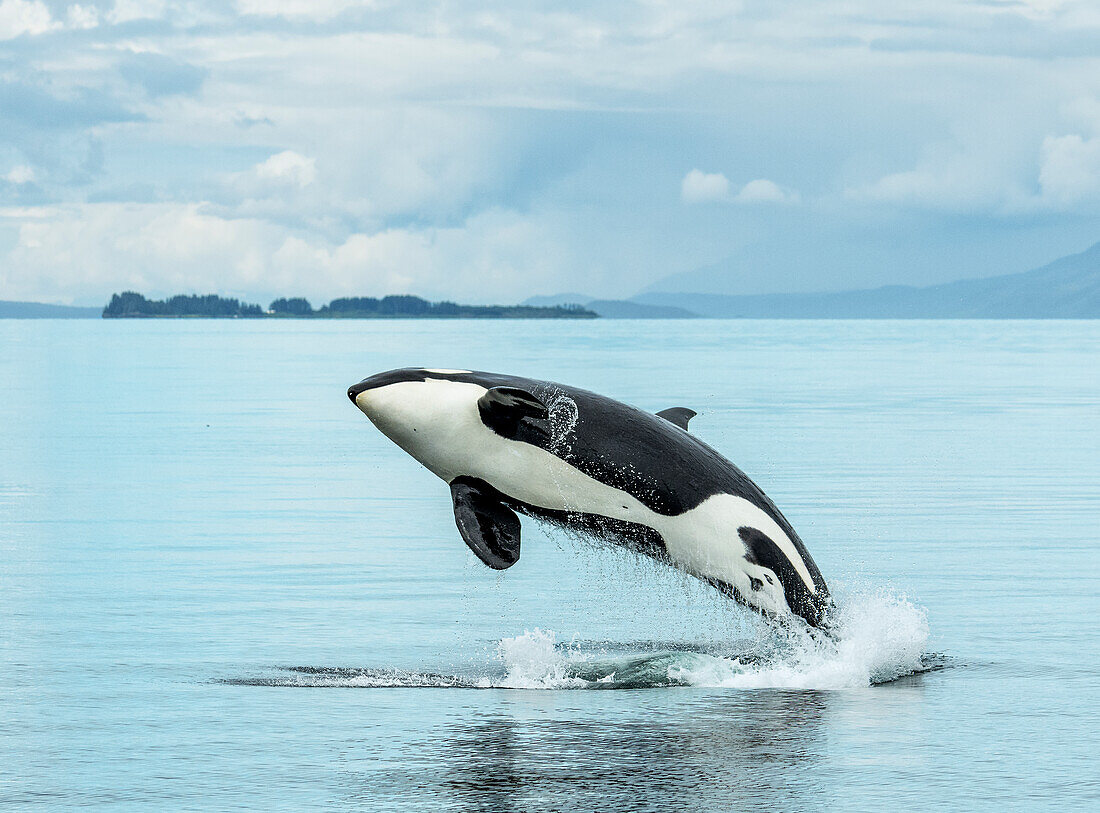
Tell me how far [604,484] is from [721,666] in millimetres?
2366

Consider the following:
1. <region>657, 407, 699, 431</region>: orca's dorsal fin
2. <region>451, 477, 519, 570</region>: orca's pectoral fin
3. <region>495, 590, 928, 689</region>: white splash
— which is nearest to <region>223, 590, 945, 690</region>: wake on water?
<region>495, 590, 928, 689</region>: white splash

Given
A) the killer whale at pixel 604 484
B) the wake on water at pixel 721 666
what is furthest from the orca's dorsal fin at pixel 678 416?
the wake on water at pixel 721 666

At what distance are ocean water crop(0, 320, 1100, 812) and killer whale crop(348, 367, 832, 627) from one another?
824 mm

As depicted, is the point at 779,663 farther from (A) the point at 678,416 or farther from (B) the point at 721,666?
(A) the point at 678,416

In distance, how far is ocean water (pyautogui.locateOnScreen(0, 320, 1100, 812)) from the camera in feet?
40.3

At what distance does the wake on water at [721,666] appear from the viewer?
15852 mm

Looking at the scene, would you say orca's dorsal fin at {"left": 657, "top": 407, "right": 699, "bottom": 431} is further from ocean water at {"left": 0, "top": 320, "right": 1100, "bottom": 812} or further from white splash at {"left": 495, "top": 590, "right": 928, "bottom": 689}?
white splash at {"left": 495, "top": 590, "right": 928, "bottom": 689}

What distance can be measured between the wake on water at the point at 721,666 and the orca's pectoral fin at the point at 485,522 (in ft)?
4.48

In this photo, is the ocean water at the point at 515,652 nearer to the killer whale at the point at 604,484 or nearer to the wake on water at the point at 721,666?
the wake on water at the point at 721,666

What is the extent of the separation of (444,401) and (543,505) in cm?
149

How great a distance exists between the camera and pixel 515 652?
1734cm

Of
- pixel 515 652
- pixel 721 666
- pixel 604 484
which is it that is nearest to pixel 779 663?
pixel 721 666

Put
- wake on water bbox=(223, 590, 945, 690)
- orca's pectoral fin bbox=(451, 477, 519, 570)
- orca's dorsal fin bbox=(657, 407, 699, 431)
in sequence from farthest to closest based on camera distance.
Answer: orca's dorsal fin bbox=(657, 407, 699, 431) < wake on water bbox=(223, 590, 945, 690) < orca's pectoral fin bbox=(451, 477, 519, 570)

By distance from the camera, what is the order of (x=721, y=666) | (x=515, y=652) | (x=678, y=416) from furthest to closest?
(x=515, y=652) → (x=678, y=416) → (x=721, y=666)
